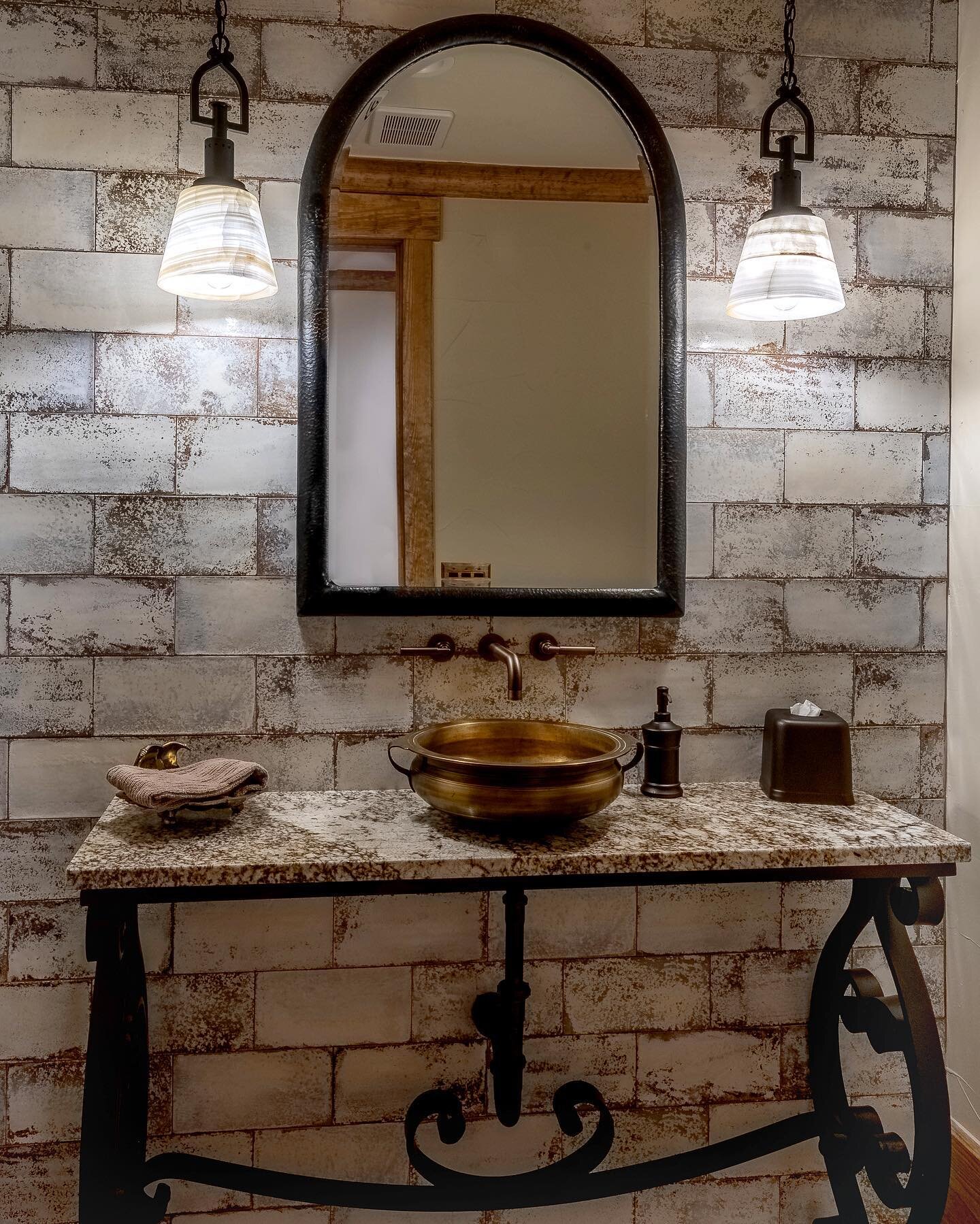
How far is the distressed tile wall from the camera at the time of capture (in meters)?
1.74

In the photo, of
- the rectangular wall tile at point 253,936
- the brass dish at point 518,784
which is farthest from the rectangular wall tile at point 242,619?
the rectangular wall tile at point 253,936

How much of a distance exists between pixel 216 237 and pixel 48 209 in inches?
17.0

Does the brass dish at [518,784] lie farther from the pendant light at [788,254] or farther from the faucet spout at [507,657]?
the pendant light at [788,254]

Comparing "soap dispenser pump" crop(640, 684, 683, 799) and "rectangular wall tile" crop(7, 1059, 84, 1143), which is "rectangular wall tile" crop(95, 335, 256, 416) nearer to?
"soap dispenser pump" crop(640, 684, 683, 799)

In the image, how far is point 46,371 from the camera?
173 cm

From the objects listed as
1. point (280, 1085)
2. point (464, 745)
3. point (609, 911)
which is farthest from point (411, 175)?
point (280, 1085)

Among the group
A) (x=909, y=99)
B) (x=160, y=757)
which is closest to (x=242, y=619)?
(x=160, y=757)

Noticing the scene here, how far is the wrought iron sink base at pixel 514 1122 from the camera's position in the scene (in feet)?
4.70

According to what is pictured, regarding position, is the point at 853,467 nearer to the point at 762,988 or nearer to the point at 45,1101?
the point at 762,988

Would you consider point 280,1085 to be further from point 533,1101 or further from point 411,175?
point 411,175

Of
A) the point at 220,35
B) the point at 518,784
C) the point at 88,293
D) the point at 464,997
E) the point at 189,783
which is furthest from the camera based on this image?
the point at 464,997

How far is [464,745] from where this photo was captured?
172 centimetres

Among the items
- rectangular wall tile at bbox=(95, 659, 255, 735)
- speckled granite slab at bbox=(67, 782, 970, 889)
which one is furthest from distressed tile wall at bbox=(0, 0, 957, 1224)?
speckled granite slab at bbox=(67, 782, 970, 889)

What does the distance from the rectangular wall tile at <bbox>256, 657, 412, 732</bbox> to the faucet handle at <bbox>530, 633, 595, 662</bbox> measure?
0.87ft
